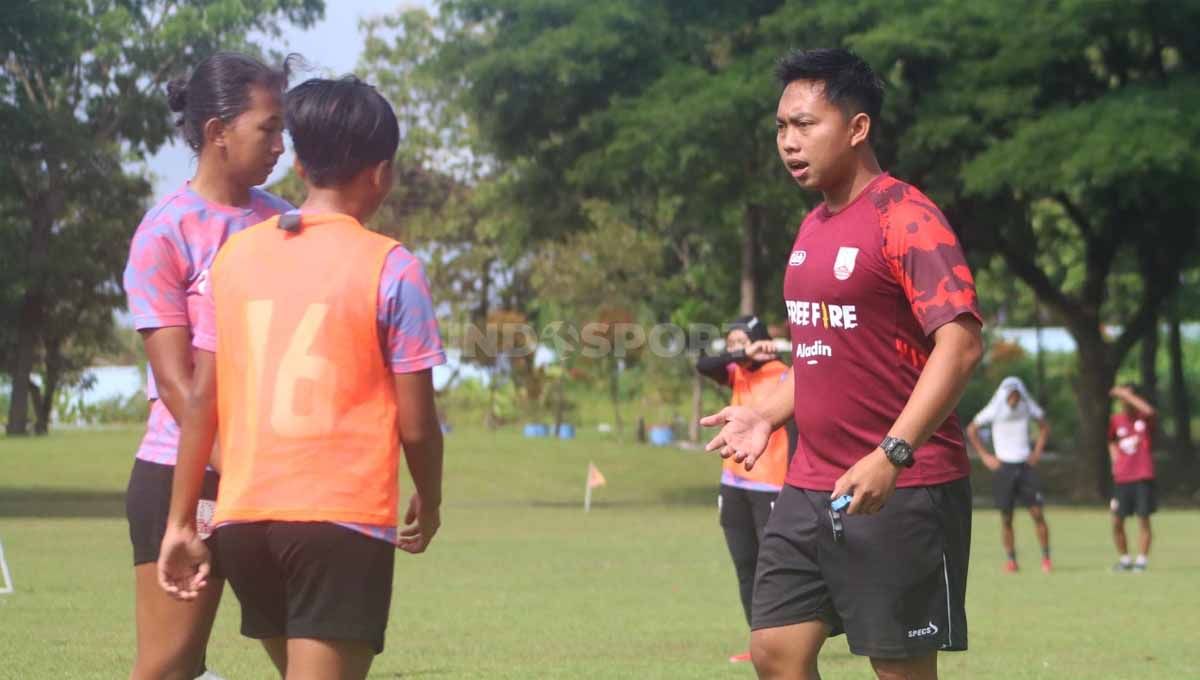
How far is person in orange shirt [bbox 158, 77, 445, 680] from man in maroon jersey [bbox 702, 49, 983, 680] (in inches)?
57.7

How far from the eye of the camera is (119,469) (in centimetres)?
3750

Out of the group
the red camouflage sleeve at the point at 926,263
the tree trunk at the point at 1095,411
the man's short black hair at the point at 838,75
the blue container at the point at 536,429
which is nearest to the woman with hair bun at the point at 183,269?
the man's short black hair at the point at 838,75

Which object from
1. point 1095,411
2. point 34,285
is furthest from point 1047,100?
point 34,285

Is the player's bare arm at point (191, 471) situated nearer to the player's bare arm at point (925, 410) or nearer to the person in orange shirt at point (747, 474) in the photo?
the player's bare arm at point (925, 410)

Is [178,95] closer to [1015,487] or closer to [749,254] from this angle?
[1015,487]

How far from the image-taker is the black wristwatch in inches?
199

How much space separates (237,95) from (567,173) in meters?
28.2

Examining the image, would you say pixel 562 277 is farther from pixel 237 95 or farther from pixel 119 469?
→ pixel 237 95

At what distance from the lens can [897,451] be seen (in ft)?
16.6

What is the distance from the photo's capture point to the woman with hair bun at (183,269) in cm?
516

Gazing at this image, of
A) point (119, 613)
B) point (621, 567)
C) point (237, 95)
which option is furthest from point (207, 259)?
point (621, 567)

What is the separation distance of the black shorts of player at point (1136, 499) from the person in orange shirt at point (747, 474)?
31.6 ft

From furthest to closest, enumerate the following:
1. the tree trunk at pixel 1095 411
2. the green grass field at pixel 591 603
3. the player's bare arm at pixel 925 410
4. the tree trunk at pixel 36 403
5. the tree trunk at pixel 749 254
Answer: the tree trunk at pixel 36 403, the tree trunk at pixel 1095 411, the tree trunk at pixel 749 254, the green grass field at pixel 591 603, the player's bare arm at pixel 925 410

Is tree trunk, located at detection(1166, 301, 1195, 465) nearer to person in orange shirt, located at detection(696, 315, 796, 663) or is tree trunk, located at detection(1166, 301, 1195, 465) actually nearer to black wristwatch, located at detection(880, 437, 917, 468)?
person in orange shirt, located at detection(696, 315, 796, 663)
